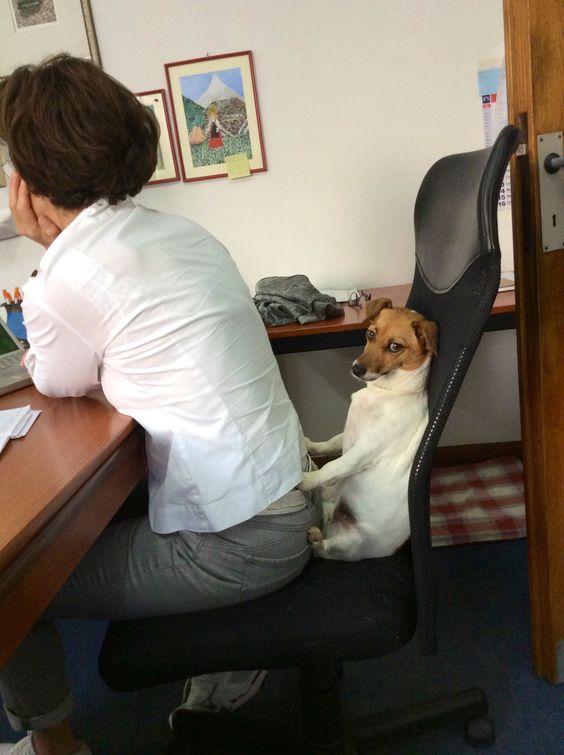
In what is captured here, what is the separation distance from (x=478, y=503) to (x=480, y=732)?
0.92 metres

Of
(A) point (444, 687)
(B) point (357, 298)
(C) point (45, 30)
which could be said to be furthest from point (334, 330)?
(C) point (45, 30)

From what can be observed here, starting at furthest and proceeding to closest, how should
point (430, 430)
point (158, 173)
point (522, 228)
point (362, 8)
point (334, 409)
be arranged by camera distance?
point (334, 409)
point (158, 173)
point (362, 8)
point (522, 228)
point (430, 430)

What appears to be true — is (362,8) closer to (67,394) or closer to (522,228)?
(522,228)

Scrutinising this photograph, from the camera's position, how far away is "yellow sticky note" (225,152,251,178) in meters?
2.12

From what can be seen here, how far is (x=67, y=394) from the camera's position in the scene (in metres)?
1.07

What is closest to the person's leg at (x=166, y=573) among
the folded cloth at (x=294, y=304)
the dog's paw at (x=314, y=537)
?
the dog's paw at (x=314, y=537)

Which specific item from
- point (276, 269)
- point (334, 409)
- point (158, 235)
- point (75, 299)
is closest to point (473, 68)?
point (276, 269)

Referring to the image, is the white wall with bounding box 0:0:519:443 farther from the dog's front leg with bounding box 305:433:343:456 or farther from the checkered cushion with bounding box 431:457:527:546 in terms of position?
the dog's front leg with bounding box 305:433:343:456

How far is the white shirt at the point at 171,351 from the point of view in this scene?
34.5 inches

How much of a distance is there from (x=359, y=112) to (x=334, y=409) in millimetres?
1143

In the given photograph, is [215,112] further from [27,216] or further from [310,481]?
[310,481]

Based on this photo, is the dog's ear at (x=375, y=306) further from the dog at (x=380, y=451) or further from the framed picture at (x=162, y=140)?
the framed picture at (x=162, y=140)

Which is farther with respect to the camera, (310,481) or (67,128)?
(310,481)

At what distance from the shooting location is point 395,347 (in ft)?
3.85
